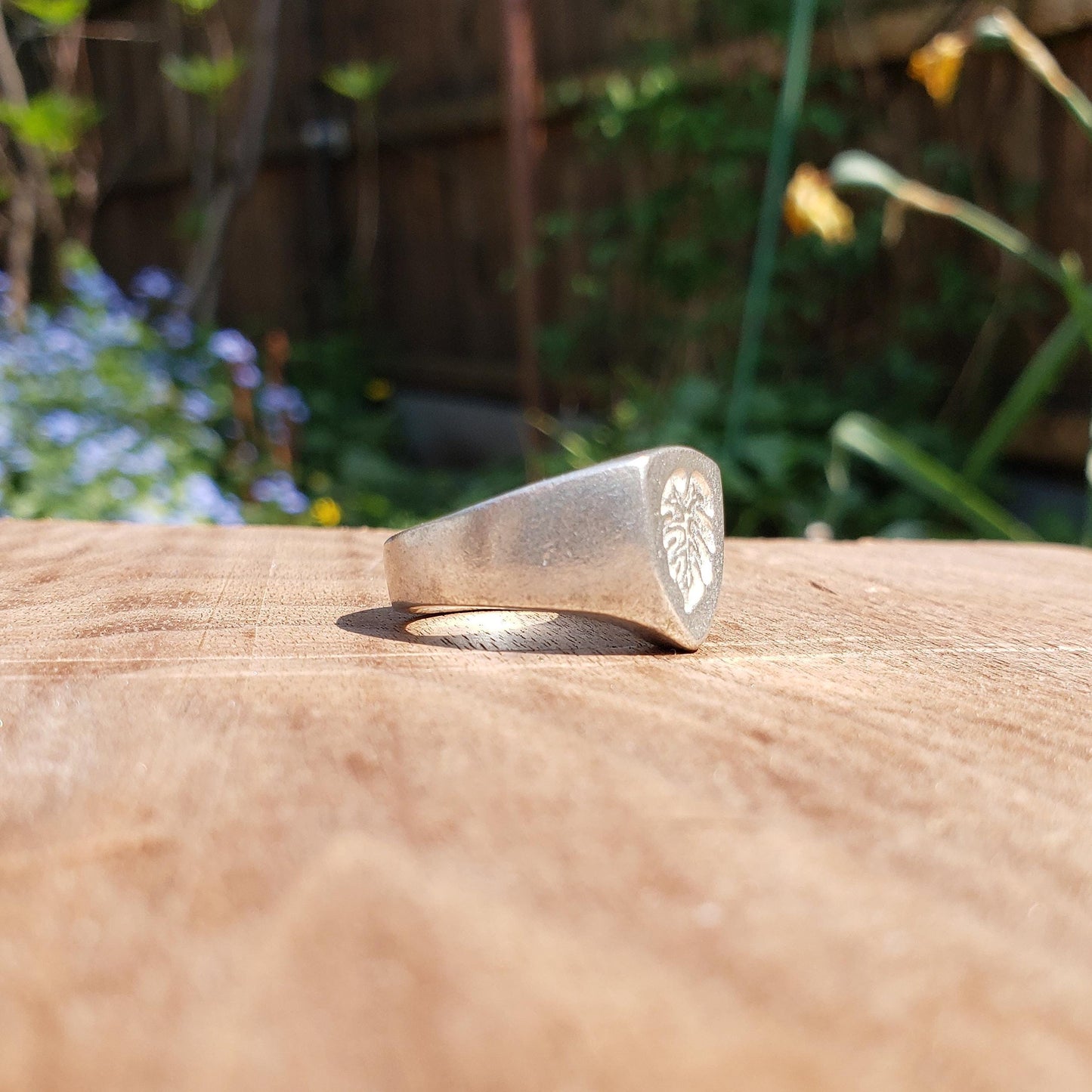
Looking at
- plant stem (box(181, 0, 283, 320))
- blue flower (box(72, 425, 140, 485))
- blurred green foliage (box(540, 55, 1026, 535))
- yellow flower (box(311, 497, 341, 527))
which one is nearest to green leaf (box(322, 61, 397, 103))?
plant stem (box(181, 0, 283, 320))

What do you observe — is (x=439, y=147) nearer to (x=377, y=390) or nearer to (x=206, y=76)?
(x=377, y=390)

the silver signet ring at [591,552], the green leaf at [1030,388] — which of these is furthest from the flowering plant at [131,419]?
the silver signet ring at [591,552]

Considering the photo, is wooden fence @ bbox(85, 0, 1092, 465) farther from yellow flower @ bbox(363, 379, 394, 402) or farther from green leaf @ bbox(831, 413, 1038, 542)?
green leaf @ bbox(831, 413, 1038, 542)

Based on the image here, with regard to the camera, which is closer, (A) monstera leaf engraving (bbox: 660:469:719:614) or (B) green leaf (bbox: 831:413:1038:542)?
(A) monstera leaf engraving (bbox: 660:469:719:614)

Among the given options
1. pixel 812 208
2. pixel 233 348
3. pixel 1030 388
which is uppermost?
pixel 812 208

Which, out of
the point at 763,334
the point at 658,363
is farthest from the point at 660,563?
the point at 658,363

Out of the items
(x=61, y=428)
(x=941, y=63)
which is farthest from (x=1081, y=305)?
(x=61, y=428)

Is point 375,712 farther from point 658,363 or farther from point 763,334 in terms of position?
point 658,363
